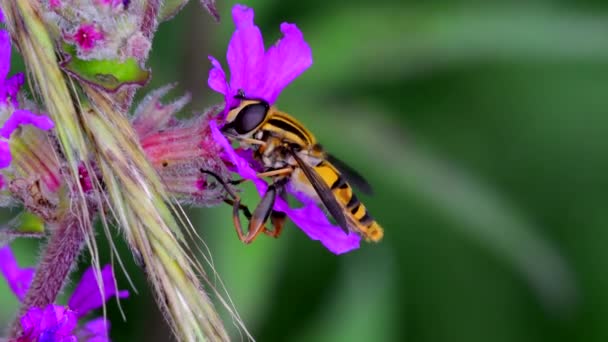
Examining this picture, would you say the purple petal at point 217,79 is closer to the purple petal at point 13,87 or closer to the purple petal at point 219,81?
the purple petal at point 219,81

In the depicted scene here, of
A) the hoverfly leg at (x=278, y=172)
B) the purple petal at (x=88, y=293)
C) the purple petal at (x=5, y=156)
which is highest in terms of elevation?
the purple petal at (x=5, y=156)

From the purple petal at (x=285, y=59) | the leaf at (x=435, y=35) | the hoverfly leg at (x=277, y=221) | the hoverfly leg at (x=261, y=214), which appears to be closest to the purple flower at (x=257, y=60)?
the purple petal at (x=285, y=59)

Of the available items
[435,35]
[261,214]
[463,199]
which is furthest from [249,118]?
[463,199]

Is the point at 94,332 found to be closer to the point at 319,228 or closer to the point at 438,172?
the point at 319,228

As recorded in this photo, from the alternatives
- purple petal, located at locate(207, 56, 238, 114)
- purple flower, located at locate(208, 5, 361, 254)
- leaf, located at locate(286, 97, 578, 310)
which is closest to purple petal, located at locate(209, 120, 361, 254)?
purple flower, located at locate(208, 5, 361, 254)

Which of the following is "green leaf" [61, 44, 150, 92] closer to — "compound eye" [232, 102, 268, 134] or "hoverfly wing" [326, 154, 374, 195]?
"compound eye" [232, 102, 268, 134]

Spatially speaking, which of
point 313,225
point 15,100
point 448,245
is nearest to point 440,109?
point 448,245
